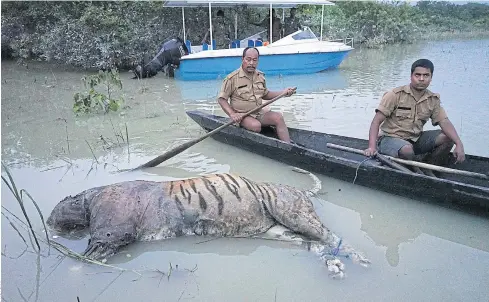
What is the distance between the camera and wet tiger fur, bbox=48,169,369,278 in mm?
3594

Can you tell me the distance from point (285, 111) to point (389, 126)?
3901 mm

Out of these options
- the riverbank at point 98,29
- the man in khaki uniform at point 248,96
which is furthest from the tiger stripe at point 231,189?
the riverbank at point 98,29

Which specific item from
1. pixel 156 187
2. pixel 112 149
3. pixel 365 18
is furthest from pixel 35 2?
pixel 365 18

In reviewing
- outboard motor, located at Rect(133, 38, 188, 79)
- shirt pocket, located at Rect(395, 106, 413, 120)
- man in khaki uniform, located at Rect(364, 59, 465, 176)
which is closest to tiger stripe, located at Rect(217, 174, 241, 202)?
man in khaki uniform, located at Rect(364, 59, 465, 176)

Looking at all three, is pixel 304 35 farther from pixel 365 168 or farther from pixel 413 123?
pixel 365 168

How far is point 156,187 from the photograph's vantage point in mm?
3826

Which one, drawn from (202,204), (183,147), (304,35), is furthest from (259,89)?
(304,35)

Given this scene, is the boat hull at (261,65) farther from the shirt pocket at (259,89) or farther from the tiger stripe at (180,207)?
the tiger stripe at (180,207)

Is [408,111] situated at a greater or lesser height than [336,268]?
greater

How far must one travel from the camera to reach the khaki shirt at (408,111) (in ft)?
15.7

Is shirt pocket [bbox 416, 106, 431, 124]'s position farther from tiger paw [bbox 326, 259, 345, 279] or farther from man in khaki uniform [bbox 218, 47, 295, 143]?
tiger paw [bbox 326, 259, 345, 279]

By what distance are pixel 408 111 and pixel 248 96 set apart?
7.64 feet

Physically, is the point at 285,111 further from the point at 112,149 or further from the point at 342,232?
the point at 342,232

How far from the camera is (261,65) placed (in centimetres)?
1256
